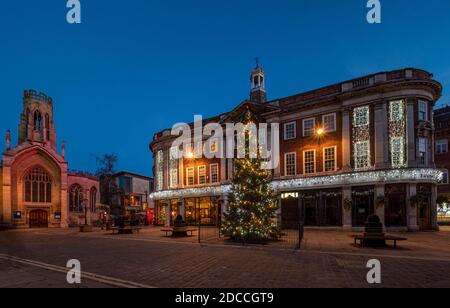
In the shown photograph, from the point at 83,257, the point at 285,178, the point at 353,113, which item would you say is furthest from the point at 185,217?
the point at 83,257

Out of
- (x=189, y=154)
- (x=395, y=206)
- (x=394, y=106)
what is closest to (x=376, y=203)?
(x=395, y=206)

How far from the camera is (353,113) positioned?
1094 inches

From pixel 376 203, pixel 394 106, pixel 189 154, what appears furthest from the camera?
pixel 189 154

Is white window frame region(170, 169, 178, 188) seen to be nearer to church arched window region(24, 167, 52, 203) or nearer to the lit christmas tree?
church arched window region(24, 167, 52, 203)

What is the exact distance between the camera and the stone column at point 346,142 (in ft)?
90.5

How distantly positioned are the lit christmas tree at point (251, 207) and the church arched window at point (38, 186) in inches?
1466

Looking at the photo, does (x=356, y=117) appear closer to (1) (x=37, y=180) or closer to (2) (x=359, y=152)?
(2) (x=359, y=152)

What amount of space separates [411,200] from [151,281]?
2286 cm

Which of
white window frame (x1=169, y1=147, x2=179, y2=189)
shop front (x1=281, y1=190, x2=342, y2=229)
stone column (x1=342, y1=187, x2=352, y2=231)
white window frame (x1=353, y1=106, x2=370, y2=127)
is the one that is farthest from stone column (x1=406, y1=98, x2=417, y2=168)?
white window frame (x1=169, y1=147, x2=179, y2=189)

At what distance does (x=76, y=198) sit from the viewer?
162 feet

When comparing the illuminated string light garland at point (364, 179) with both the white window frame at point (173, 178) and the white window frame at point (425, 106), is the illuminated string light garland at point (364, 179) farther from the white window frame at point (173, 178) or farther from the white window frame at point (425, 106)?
the white window frame at point (173, 178)

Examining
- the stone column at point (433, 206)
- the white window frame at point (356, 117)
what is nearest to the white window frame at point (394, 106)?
the white window frame at point (356, 117)

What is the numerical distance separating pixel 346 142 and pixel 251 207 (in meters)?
13.7
